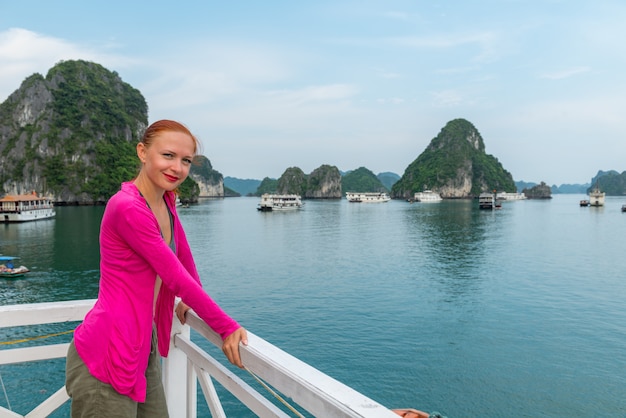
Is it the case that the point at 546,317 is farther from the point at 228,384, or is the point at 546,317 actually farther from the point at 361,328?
the point at 228,384

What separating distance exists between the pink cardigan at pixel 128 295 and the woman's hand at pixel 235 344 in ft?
0.09

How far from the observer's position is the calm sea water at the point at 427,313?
44.2 ft

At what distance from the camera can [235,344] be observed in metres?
1.89

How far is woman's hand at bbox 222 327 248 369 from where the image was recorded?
1.89m

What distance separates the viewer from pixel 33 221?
69.7 meters

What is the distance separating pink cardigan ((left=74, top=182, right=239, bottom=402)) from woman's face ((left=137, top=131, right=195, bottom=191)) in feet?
0.60

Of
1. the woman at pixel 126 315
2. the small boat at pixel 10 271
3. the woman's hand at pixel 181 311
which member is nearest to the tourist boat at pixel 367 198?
the small boat at pixel 10 271

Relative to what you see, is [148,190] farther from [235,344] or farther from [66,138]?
[66,138]

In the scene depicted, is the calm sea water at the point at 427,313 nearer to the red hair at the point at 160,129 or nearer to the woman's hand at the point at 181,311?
the woman's hand at the point at 181,311

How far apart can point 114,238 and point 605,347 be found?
65.8ft

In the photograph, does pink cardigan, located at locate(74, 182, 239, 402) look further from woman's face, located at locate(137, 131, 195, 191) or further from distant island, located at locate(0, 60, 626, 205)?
distant island, located at locate(0, 60, 626, 205)

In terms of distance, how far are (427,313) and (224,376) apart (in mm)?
20583

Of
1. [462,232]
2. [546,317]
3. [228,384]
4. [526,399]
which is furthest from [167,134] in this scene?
[462,232]

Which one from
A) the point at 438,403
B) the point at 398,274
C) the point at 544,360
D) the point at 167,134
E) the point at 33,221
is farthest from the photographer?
the point at 33,221
